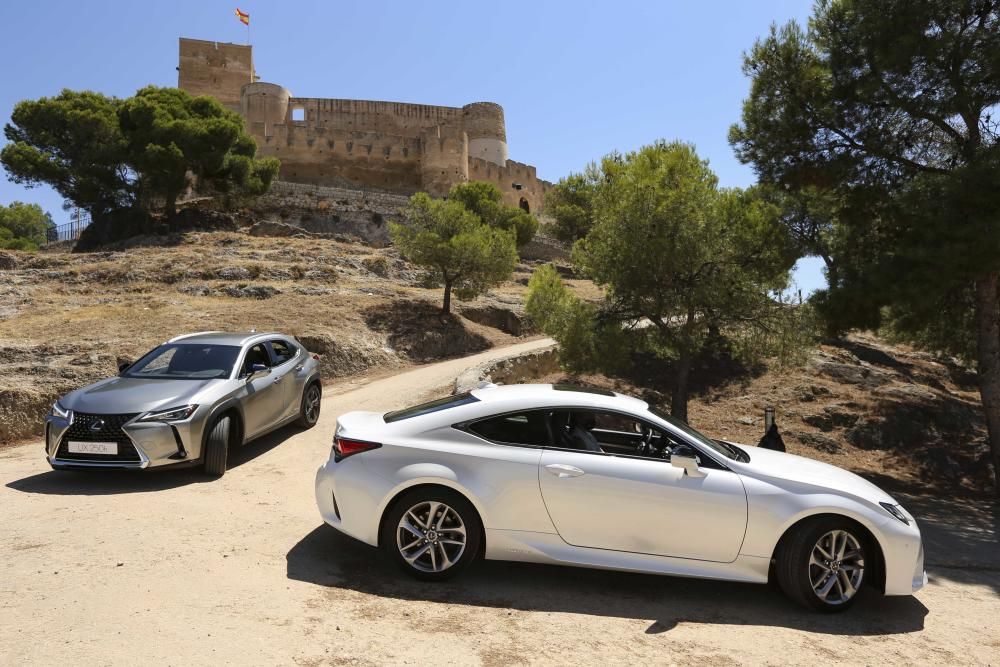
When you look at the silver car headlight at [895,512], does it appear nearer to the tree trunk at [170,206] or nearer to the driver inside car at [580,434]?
the driver inside car at [580,434]

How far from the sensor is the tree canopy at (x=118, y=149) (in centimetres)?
3077

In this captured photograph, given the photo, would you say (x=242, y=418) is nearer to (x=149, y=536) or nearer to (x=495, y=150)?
(x=149, y=536)

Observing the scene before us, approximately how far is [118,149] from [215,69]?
32.1 meters

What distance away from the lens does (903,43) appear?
8.44m

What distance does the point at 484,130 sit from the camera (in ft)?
201

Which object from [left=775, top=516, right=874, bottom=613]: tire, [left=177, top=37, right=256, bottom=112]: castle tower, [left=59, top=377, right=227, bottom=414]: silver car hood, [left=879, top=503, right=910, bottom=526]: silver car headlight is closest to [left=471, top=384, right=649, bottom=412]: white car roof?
[left=775, top=516, right=874, bottom=613]: tire

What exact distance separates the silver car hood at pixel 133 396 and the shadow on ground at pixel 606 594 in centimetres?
246

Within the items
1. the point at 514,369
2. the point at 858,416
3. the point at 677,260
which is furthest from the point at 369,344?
the point at 858,416

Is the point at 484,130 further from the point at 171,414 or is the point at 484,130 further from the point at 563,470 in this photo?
the point at 563,470

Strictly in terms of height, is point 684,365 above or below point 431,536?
above

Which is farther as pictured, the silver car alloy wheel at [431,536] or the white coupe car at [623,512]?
the silver car alloy wheel at [431,536]

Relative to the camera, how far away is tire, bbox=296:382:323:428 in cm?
884

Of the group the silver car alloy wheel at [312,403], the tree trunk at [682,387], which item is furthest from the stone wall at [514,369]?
the silver car alloy wheel at [312,403]

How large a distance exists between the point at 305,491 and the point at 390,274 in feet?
63.8
